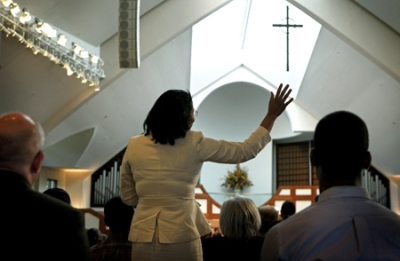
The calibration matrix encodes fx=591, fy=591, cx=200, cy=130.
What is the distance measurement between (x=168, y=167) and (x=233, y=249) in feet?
3.02

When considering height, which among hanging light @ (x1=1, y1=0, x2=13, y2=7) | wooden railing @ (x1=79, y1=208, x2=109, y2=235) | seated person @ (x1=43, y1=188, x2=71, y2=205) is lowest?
wooden railing @ (x1=79, y1=208, x2=109, y2=235)

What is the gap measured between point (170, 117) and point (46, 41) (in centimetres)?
523

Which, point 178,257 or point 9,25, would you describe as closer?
point 178,257

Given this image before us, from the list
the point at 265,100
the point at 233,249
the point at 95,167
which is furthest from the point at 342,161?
the point at 265,100

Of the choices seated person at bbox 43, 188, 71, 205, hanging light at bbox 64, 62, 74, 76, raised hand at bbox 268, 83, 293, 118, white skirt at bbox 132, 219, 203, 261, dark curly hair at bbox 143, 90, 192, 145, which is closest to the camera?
white skirt at bbox 132, 219, 203, 261

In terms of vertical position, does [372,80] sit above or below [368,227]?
above

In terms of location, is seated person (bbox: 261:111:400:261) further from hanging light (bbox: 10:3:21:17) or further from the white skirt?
hanging light (bbox: 10:3:21:17)

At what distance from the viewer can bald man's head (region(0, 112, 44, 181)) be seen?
164 cm

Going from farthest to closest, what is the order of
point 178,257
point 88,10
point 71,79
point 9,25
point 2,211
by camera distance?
point 71,79
point 88,10
point 9,25
point 178,257
point 2,211

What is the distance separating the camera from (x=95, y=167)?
14.3m

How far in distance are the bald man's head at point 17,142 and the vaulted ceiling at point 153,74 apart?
5854mm

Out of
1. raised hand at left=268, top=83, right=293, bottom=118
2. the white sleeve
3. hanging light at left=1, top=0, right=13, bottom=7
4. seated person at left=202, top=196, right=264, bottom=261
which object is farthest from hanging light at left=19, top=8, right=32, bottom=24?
raised hand at left=268, top=83, right=293, bottom=118

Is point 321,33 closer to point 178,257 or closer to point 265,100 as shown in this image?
point 265,100

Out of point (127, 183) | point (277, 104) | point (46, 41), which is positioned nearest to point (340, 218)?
point (277, 104)
